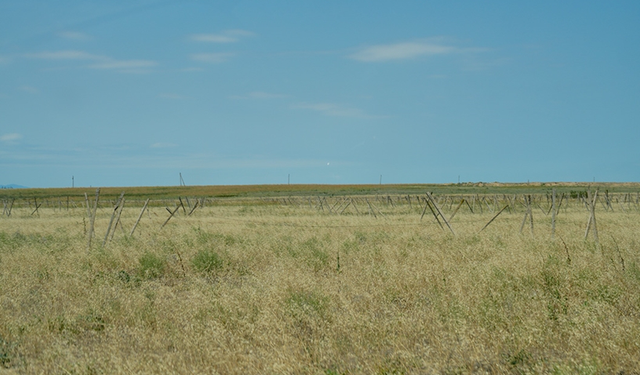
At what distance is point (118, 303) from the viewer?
757cm

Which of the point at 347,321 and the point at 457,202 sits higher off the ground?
the point at 457,202

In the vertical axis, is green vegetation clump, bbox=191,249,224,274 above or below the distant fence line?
below

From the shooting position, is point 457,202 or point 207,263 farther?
point 457,202

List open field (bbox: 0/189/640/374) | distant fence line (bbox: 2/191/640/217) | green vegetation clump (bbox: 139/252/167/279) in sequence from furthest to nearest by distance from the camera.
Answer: distant fence line (bbox: 2/191/640/217) < green vegetation clump (bbox: 139/252/167/279) < open field (bbox: 0/189/640/374)

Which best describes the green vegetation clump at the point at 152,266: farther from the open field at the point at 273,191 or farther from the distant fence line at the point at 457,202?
the open field at the point at 273,191

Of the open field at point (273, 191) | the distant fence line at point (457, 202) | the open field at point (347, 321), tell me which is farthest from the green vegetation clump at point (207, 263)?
the open field at point (273, 191)

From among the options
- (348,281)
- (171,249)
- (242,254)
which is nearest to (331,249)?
(242,254)

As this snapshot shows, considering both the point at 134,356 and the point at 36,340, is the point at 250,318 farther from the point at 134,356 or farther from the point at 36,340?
the point at 36,340

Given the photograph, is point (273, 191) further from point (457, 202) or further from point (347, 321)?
point (347, 321)

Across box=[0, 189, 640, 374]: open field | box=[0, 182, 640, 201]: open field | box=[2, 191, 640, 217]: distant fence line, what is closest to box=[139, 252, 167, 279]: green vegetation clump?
box=[0, 189, 640, 374]: open field

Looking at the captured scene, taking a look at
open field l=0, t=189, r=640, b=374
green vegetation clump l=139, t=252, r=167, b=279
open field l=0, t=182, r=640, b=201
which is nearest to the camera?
open field l=0, t=189, r=640, b=374

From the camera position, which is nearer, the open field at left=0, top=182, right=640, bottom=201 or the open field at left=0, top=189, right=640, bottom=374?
the open field at left=0, top=189, right=640, bottom=374

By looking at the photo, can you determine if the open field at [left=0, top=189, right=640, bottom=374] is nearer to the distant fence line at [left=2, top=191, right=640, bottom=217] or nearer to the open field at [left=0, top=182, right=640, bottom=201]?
the distant fence line at [left=2, top=191, right=640, bottom=217]

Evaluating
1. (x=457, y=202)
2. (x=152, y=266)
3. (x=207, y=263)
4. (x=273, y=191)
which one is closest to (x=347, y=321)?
(x=207, y=263)
